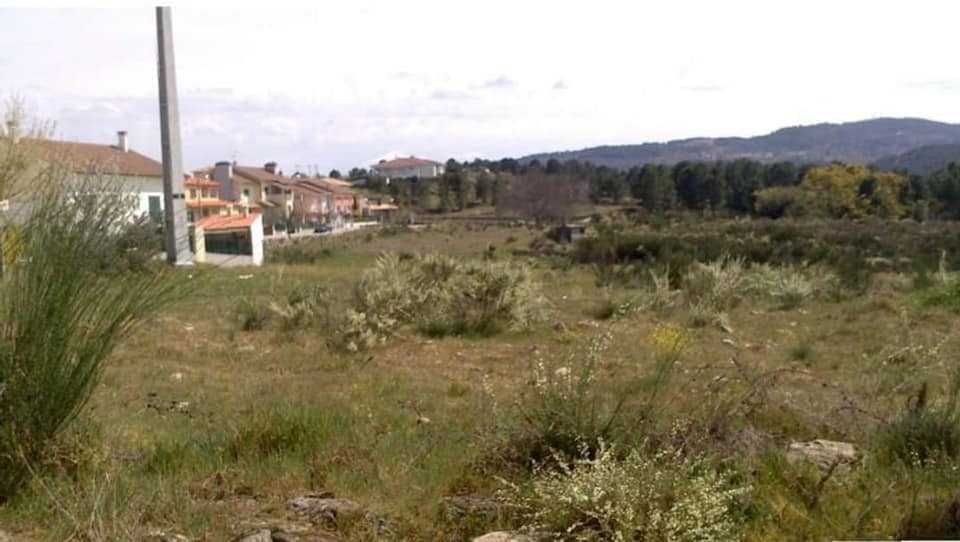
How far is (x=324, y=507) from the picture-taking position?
355 centimetres

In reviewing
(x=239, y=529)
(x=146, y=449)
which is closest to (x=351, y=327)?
(x=146, y=449)

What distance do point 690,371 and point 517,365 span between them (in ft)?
6.20

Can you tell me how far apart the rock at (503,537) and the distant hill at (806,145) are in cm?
12490

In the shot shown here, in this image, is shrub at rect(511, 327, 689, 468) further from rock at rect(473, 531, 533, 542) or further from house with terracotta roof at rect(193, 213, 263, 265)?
house with terracotta roof at rect(193, 213, 263, 265)

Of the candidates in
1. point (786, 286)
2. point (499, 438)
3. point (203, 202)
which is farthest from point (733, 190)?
point (499, 438)

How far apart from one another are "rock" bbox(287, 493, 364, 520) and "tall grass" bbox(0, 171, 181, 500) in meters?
1.15

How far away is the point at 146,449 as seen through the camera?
450 cm

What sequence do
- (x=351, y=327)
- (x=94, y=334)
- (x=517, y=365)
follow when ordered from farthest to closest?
(x=351, y=327) → (x=517, y=365) → (x=94, y=334)

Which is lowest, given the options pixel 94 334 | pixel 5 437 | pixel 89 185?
pixel 5 437

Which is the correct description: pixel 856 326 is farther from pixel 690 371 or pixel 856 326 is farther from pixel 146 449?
pixel 146 449

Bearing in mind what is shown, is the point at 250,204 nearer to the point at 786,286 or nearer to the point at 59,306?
the point at 786,286

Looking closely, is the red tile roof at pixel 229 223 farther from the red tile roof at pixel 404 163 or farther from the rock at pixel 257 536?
the red tile roof at pixel 404 163

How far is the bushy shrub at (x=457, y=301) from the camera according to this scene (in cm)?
1089

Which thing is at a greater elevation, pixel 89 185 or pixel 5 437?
pixel 89 185
